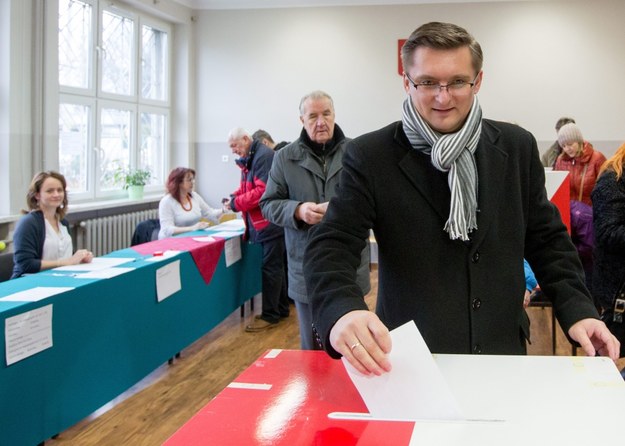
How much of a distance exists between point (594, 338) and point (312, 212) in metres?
1.62

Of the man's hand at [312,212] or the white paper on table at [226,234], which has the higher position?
the man's hand at [312,212]

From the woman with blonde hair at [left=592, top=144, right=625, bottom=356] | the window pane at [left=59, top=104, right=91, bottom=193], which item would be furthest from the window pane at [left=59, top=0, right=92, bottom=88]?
the woman with blonde hair at [left=592, top=144, right=625, bottom=356]

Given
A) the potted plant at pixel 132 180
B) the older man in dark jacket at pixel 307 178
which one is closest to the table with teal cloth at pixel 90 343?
the older man in dark jacket at pixel 307 178

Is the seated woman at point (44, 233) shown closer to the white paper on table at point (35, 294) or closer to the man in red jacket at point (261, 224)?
the white paper on table at point (35, 294)

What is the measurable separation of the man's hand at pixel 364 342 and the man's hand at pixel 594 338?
0.46 meters

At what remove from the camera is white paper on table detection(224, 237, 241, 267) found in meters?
4.93

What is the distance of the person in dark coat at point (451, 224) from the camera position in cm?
131

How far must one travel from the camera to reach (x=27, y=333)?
8.74 ft

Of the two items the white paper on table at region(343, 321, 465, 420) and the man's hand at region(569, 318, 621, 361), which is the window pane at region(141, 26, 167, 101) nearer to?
the man's hand at region(569, 318, 621, 361)

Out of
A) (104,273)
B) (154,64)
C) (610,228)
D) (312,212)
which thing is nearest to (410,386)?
(312,212)

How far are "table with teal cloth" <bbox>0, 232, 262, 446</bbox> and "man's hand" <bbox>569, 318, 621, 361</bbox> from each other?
216 cm

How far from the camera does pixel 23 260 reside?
3.60m

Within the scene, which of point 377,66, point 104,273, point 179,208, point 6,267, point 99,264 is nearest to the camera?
point 104,273

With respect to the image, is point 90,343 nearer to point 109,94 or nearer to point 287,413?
point 287,413
